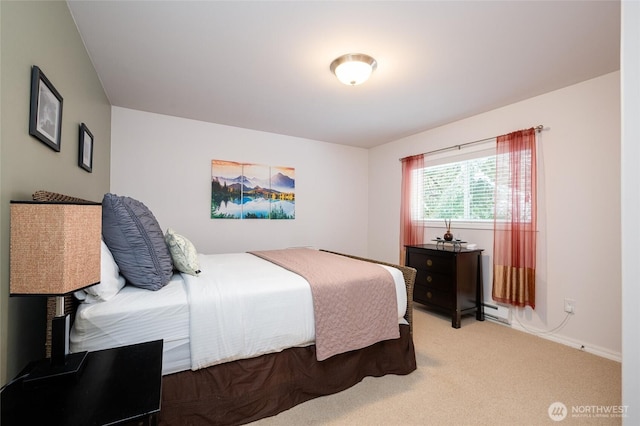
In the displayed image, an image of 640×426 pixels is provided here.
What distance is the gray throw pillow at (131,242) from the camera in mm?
1552

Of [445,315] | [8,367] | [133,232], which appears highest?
[133,232]

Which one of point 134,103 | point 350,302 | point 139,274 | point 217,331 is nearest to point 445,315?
point 350,302

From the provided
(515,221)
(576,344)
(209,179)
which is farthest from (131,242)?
(576,344)

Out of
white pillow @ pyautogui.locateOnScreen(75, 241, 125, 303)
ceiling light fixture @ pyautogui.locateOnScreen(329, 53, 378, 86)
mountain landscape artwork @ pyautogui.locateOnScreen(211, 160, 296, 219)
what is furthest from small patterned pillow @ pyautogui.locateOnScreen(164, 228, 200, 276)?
mountain landscape artwork @ pyautogui.locateOnScreen(211, 160, 296, 219)

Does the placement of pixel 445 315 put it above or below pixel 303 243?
below

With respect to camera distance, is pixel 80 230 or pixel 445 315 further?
pixel 445 315

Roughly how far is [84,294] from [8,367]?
1.13ft

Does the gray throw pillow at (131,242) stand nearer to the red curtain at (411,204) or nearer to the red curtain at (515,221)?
the red curtain at (515,221)

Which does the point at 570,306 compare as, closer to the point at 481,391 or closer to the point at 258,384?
the point at 481,391

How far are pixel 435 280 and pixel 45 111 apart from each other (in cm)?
351

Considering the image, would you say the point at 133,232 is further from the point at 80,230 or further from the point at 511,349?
the point at 511,349

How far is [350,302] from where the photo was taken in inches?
72.7

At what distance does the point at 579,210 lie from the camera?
258 cm

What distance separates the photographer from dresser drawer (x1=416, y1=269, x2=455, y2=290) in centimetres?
309
